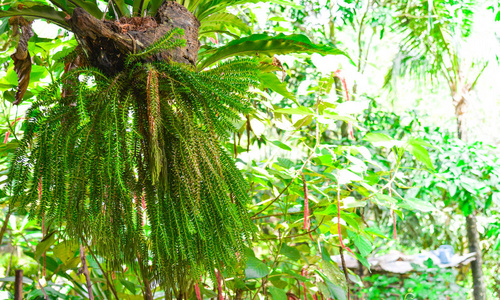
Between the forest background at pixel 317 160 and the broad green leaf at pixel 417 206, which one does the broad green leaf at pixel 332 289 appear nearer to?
the forest background at pixel 317 160

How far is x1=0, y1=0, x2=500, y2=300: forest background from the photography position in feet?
2.54

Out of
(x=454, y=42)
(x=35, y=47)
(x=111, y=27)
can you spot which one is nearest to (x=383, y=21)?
(x=454, y=42)

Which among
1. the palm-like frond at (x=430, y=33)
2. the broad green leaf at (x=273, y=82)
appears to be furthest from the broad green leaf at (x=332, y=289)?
the palm-like frond at (x=430, y=33)

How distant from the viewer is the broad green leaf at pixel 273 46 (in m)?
0.58

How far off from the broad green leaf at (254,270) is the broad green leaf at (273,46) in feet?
1.41

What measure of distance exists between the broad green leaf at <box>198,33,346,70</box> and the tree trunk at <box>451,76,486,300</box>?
276 centimetres

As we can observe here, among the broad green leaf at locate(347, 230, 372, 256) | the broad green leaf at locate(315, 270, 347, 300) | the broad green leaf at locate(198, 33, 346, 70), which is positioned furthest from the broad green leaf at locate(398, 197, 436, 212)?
the broad green leaf at locate(198, 33, 346, 70)

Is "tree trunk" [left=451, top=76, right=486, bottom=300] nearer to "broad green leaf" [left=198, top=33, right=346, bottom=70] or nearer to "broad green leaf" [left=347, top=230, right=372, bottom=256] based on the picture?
"broad green leaf" [left=347, top=230, right=372, bottom=256]

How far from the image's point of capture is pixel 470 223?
116 inches

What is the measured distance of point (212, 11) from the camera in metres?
0.69

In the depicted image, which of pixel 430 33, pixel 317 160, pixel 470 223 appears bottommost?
pixel 470 223

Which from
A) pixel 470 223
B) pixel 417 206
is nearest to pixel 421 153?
pixel 417 206

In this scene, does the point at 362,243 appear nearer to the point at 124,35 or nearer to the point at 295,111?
the point at 295,111

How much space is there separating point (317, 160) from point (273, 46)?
0.42m
